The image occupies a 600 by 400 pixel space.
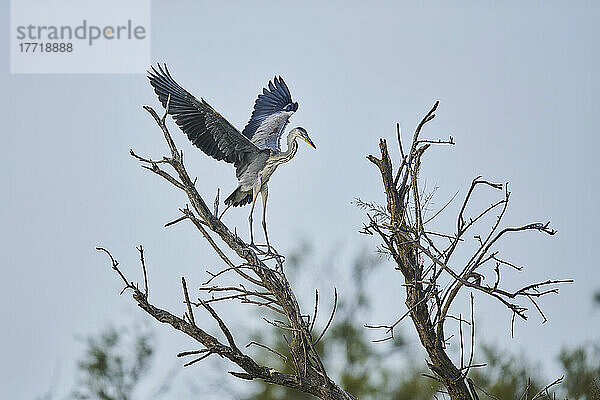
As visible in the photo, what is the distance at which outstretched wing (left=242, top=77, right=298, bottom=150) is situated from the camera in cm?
623

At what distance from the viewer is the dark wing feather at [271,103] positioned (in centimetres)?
681

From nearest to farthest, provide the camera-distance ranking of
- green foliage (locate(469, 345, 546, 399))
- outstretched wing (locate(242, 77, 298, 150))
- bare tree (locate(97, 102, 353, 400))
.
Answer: bare tree (locate(97, 102, 353, 400)), outstretched wing (locate(242, 77, 298, 150)), green foliage (locate(469, 345, 546, 399))

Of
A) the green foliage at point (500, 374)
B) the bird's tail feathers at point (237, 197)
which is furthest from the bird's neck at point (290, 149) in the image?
the green foliage at point (500, 374)

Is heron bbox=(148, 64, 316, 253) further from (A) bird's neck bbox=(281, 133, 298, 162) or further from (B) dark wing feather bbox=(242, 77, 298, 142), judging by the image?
(B) dark wing feather bbox=(242, 77, 298, 142)

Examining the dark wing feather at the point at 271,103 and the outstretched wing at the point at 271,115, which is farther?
the dark wing feather at the point at 271,103

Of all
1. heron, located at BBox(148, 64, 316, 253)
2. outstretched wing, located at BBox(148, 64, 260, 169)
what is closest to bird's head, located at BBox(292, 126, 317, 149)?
heron, located at BBox(148, 64, 316, 253)

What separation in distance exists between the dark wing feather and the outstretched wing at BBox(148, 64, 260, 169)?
2.78 ft

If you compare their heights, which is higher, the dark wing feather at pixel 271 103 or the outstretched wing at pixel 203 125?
the dark wing feather at pixel 271 103

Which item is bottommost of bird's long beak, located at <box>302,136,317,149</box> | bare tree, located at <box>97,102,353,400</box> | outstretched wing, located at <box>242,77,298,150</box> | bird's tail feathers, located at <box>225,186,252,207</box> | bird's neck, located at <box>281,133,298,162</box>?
bare tree, located at <box>97,102,353,400</box>

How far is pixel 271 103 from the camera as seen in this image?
7.04 m

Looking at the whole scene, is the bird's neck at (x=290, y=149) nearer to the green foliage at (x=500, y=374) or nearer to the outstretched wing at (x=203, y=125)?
the outstretched wing at (x=203, y=125)

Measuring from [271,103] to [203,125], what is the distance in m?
1.37

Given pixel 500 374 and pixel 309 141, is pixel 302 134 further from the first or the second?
pixel 500 374

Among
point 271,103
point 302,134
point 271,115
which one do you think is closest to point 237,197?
point 302,134
